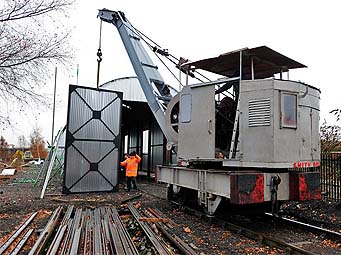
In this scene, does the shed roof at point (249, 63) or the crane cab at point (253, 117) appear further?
the shed roof at point (249, 63)

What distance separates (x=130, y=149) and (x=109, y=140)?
40.7 feet

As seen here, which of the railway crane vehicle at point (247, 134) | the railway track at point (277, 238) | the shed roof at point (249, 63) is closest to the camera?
the railway track at point (277, 238)

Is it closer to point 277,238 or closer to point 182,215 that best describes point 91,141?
point 182,215

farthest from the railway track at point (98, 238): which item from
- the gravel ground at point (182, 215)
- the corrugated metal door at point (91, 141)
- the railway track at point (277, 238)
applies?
the corrugated metal door at point (91, 141)

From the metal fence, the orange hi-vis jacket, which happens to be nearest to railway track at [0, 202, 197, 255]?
the metal fence

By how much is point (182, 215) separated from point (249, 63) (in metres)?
4.23

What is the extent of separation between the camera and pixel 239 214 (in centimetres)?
817

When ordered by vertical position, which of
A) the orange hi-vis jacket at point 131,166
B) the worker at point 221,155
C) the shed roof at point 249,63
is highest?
the shed roof at point 249,63

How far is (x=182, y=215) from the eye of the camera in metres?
8.18

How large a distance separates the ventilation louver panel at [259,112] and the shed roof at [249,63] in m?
1.26

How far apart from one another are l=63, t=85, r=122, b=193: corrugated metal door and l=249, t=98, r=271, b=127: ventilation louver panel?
7.73 metres

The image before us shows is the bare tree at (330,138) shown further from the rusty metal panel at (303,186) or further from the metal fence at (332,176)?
the rusty metal panel at (303,186)

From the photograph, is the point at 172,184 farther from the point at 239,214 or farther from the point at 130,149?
the point at 130,149

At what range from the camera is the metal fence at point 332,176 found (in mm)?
9133
